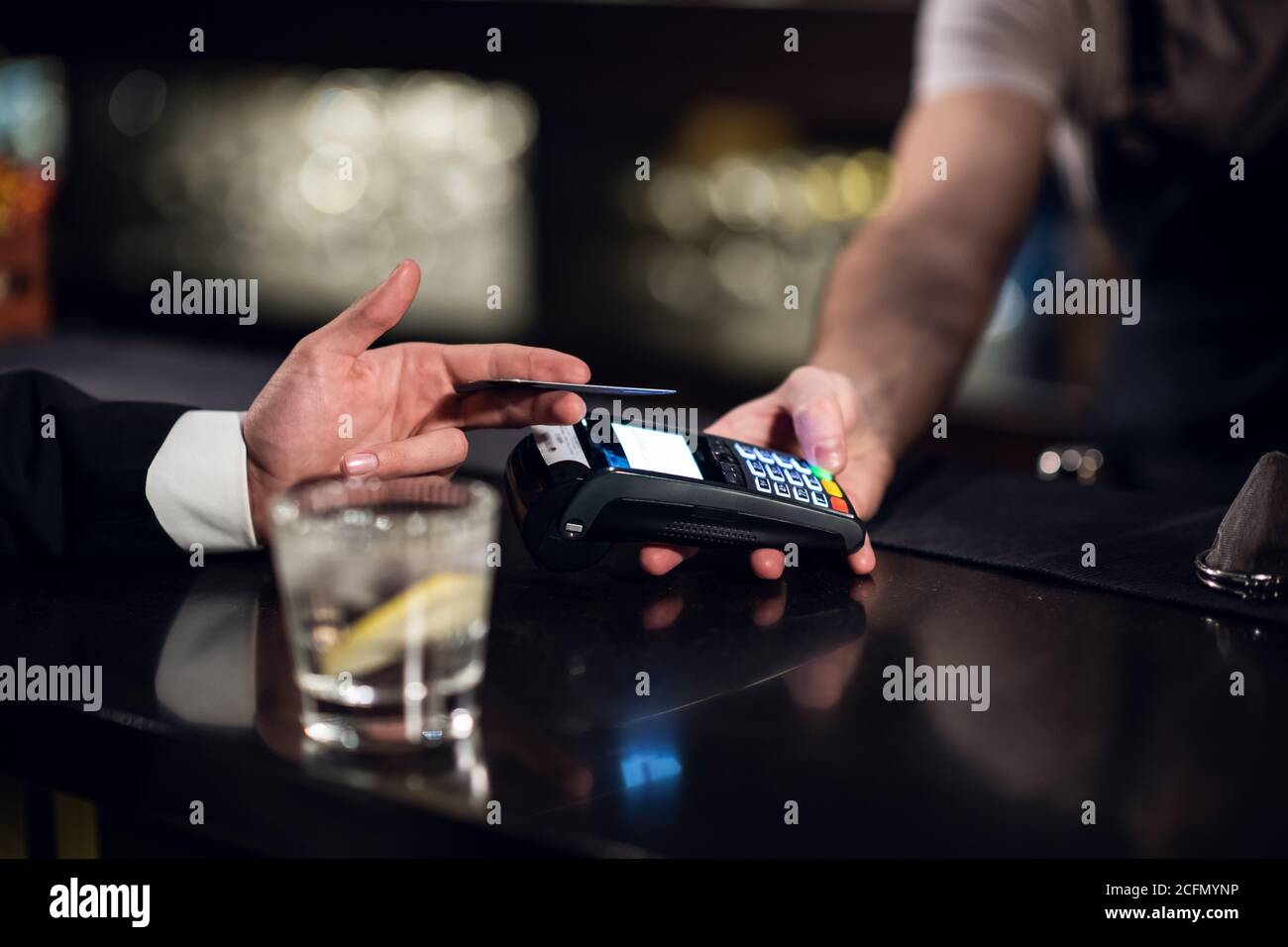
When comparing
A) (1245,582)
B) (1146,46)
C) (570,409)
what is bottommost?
(1245,582)

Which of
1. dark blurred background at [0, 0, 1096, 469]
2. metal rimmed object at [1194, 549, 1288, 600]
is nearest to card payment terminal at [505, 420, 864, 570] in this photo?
metal rimmed object at [1194, 549, 1288, 600]

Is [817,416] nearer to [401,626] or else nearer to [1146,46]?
[401,626]

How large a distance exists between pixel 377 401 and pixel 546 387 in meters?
0.13

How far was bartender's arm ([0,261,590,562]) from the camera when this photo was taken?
0.78 meters

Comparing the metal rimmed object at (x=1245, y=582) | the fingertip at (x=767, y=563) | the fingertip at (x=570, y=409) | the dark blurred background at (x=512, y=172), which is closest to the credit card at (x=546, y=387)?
the fingertip at (x=570, y=409)

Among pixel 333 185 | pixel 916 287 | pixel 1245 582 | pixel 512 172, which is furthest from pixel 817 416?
pixel 333 185

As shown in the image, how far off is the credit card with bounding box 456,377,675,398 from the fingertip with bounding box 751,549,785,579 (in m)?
0.12

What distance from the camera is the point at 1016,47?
60.0 inches

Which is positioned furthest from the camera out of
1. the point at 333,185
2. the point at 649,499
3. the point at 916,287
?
the point at 333,185

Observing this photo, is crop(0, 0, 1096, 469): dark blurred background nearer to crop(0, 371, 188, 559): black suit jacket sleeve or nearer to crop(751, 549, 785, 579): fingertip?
crop(0, 371, 188, 559): black suit jacket sleeve

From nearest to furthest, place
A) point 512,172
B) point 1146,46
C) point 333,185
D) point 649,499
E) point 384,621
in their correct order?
point 384,621, point 649,499, point 1146,46, point 512,172, point 333,185

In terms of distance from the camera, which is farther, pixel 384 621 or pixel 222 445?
pixel 222 445

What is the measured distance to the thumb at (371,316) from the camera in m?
0.77
